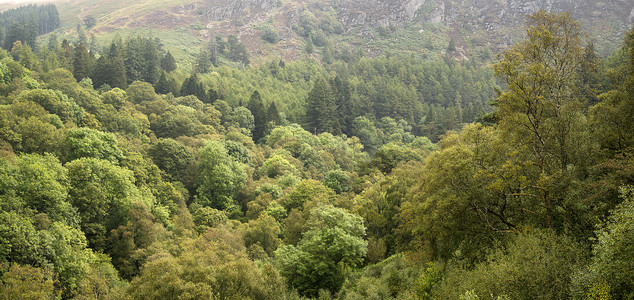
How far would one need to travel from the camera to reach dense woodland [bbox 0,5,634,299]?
66.0ft

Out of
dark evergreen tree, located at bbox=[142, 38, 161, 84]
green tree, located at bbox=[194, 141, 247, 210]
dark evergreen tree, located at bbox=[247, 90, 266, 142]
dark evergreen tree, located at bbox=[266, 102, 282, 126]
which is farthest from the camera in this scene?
dark evergreen tree, located at bbox=[142, 38, 161, 84]

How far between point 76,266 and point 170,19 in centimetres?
17894

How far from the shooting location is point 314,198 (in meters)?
46.3

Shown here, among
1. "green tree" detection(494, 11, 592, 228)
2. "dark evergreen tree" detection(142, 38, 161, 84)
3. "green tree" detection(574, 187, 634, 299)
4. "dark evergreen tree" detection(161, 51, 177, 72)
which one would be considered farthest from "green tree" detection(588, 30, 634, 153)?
"dark evergreen tree" detection(161, 51, 177, 72)

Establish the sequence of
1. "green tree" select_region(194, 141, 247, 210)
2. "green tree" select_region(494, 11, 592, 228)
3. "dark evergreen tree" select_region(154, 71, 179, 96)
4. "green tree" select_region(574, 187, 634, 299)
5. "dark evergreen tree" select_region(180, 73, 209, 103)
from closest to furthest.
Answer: "green tree" select_region(574, 187, 634, 299) → "green tree" select_region(494, 11, 592, 228) → "green tree" select_region(194, 141, 247, 210) → "dark evergreen tree" select_region(154, 71, 179, 96) → "dark evergreen tree" select_region(180, 73, 209, 103)

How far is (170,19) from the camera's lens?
192000 millimetres

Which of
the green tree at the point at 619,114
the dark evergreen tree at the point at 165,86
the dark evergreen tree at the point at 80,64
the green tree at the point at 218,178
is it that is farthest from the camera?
the dark evergreen tree at the point at 165,86

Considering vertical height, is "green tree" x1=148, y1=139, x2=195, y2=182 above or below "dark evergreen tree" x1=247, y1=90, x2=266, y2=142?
above

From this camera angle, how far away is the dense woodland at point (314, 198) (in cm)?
2011

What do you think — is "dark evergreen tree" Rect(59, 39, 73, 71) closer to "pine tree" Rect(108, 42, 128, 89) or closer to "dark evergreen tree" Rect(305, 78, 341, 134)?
"pine tree" Rect(108, 42, 128, 89)

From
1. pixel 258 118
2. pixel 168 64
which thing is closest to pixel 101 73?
pixel 168 64

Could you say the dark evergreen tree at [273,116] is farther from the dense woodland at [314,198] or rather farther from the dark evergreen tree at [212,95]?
the dark evergreen tree at [212,95]

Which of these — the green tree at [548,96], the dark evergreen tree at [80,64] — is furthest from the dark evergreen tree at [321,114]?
the green tree at [548,96]

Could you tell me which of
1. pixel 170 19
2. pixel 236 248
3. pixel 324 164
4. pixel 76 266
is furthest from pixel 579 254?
pixel 170 19
